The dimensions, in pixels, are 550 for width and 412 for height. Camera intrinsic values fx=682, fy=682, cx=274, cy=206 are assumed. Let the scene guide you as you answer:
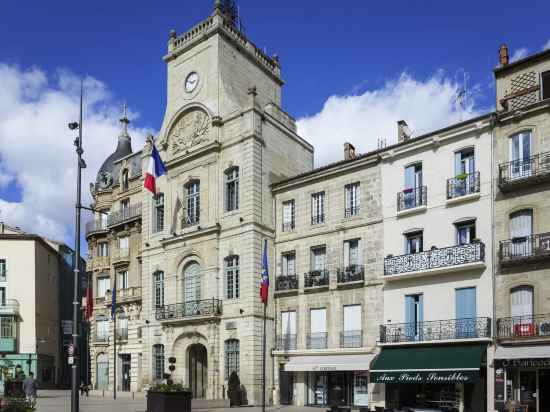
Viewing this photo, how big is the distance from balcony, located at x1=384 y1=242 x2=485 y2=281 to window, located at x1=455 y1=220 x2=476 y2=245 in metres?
0.63

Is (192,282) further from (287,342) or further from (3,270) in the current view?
(3,270)

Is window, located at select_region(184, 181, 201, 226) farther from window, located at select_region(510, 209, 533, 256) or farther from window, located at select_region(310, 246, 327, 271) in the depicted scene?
window, located at select_region(510, 209, 533, 256)

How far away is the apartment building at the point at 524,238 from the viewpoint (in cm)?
2414

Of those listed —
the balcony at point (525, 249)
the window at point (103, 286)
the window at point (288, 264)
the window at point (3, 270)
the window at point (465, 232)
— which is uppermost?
the window at point (465, 232)

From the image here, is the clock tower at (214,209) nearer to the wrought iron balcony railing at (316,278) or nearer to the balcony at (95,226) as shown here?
the wrought iron balcony railing at (316,278)

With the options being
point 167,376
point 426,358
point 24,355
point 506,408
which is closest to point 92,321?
point 24,355

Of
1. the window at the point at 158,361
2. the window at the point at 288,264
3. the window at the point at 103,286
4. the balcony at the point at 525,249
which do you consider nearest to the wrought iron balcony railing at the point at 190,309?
the window at the point at 158,361

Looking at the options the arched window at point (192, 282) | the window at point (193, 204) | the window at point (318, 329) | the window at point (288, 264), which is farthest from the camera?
the window at point (193, 204)

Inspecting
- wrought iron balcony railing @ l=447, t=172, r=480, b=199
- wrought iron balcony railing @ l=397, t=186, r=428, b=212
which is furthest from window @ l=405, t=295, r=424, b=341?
wrought iron balcony railing @ l=447, t=172, r=480, b=199

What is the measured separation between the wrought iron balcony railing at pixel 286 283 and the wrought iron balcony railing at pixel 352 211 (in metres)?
4.05

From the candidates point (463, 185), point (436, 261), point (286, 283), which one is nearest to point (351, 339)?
point (286, 283)

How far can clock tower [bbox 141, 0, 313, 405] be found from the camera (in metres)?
33.2

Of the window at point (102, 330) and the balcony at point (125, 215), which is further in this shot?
the window at point (102, 330)

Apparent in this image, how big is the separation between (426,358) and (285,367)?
296 inches
